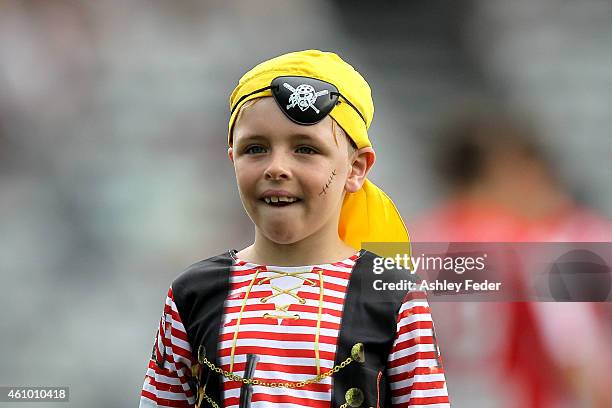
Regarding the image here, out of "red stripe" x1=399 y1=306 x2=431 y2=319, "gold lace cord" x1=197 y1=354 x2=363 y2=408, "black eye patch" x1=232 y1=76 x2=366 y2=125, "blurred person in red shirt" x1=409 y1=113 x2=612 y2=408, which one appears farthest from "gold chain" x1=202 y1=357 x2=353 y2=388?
"blurred person in red shirt" x1=409 y1=113 x2=612 y2=408

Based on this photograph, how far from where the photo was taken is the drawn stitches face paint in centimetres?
112

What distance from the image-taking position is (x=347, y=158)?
3.90 feet

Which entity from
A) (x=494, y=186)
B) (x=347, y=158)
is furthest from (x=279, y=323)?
(x=494, y=186)

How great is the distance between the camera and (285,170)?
3.64 feet

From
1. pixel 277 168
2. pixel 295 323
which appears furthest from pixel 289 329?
pixel 277 168

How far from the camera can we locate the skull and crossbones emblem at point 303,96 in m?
1.13

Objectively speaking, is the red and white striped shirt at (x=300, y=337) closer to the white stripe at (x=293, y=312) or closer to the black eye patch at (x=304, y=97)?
the white stripe at (x=293, y=312)

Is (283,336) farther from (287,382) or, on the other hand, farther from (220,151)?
(220,151)

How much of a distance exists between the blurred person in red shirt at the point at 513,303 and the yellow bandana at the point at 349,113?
73cm

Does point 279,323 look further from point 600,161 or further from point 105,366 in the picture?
point 600,161

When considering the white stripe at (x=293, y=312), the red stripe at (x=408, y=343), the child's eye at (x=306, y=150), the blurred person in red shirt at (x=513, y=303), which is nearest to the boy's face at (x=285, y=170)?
the child's eye at (x=306, y=150)

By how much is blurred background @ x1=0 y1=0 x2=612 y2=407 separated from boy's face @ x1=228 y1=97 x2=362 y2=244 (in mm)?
1064

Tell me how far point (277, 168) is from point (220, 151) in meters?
1.32

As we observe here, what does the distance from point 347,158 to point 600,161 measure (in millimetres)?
1370
